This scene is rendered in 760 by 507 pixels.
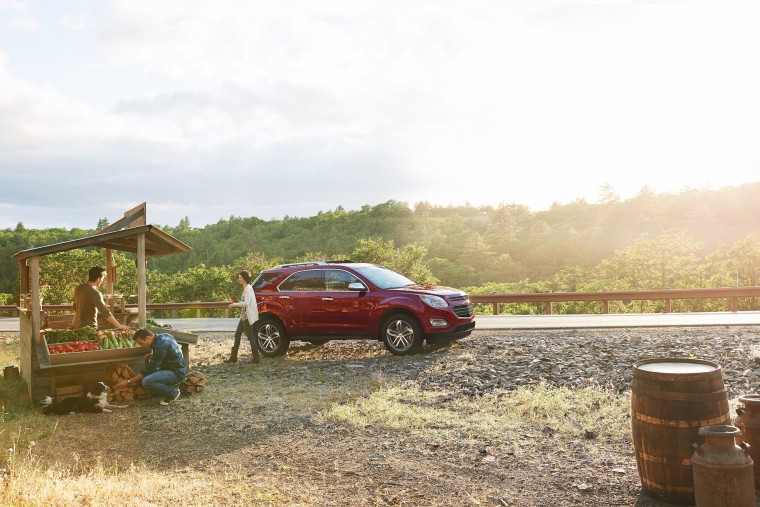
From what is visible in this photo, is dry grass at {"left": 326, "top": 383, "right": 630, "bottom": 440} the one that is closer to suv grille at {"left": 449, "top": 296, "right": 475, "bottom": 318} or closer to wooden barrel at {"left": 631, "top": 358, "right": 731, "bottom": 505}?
wooden barrel at {"left": 631, "top": 358, "right": 731, "bottom": 505}

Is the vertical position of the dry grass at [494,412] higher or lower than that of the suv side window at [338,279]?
lower

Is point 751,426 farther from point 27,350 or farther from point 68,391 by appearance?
point 27,350

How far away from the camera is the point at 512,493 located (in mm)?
5559

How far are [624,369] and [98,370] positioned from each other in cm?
845

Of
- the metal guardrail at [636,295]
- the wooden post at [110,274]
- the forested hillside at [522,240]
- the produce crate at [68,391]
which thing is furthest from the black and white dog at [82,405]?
the forested hillside at [522,240]

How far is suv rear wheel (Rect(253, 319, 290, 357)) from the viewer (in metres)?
13.7

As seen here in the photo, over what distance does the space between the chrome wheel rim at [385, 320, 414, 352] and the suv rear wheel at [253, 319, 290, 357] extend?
232 centimetres

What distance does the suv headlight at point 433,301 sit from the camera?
12.6 meters

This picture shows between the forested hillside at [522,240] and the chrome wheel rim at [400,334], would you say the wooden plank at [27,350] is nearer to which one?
Result: the chrome wheel rim at [400,334]

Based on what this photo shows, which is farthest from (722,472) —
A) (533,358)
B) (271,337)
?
(271,337)

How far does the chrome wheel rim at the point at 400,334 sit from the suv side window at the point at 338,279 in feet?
4.07

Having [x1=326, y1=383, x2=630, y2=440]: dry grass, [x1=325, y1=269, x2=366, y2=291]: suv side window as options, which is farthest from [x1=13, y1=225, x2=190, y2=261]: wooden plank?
[x1=326, y1=383, x2=630, y2=440]: dry grass

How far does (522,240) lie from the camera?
A: 84812 mm

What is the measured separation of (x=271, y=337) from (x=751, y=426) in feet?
32.9
